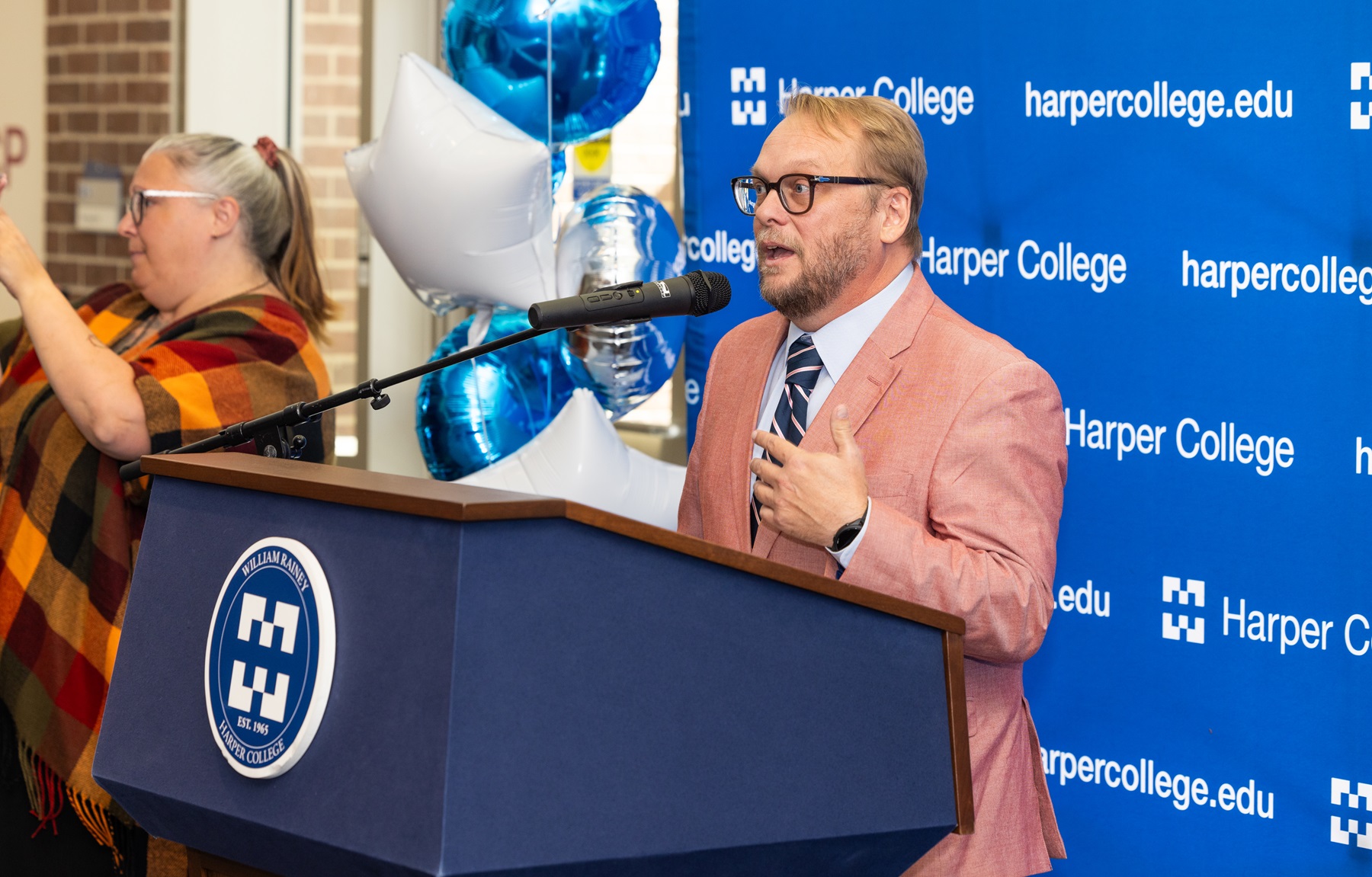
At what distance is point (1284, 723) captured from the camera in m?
2.17

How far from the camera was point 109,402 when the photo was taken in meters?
2.19

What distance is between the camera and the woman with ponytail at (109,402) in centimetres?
224

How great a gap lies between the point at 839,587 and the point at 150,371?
1504mm

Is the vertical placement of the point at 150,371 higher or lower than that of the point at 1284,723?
higher

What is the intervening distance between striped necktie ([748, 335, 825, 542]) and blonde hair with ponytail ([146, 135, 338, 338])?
1.25 m

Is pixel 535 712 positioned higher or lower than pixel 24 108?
lower

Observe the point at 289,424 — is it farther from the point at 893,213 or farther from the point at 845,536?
the point at 893,213

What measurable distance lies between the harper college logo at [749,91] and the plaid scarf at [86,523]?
0.98 meters

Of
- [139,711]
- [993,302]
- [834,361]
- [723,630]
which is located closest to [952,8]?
[993,302]

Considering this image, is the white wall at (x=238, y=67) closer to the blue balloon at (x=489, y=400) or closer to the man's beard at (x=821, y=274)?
the blue balloon at (x=489, y=400)

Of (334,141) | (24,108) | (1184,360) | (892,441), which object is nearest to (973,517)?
(892,441)

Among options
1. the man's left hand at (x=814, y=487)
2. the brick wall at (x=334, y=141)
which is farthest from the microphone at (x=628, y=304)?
the brick wall at (x=334, y=141)

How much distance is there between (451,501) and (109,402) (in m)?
1.40

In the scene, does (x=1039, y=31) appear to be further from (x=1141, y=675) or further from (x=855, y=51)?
(x=1141, y=675)
